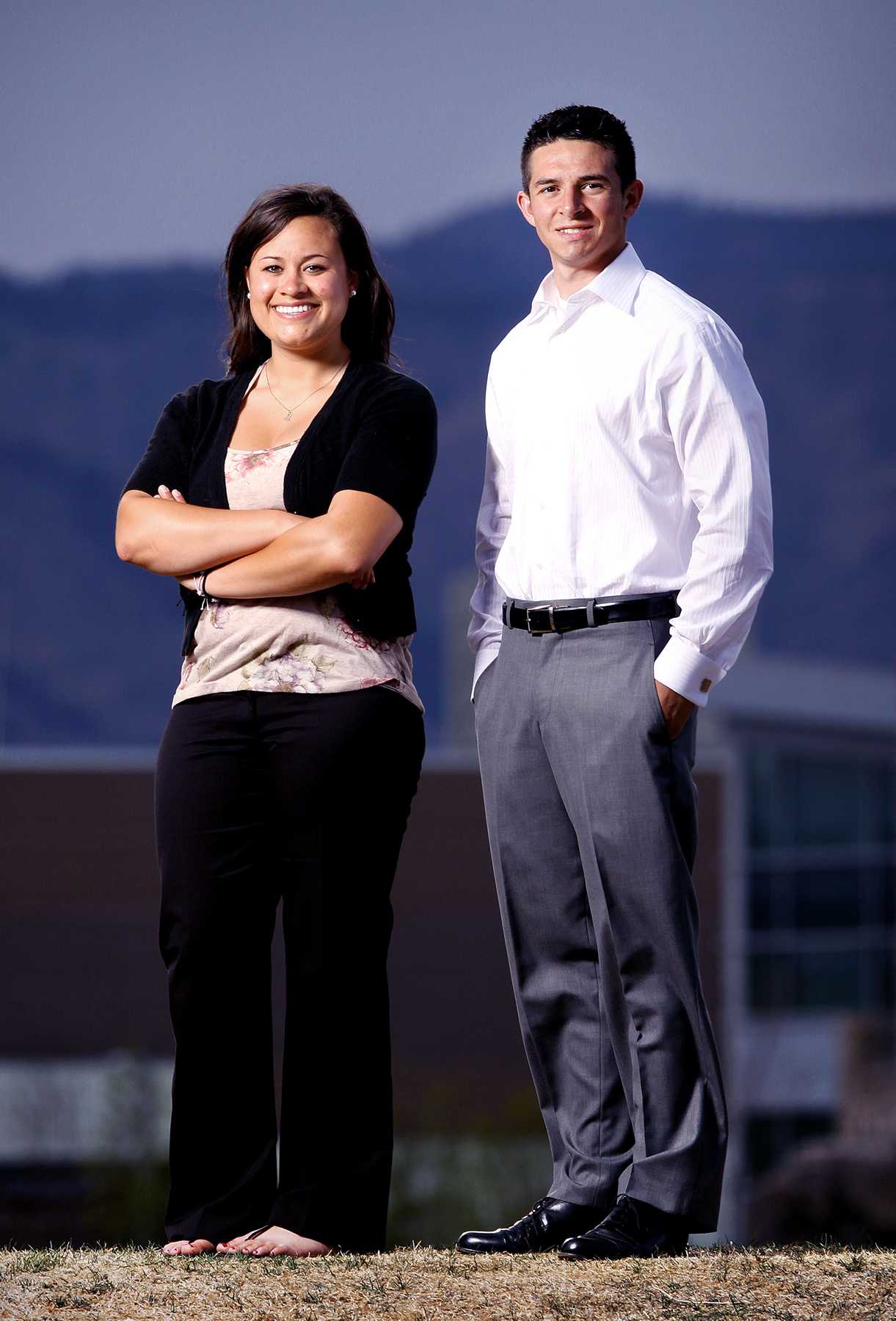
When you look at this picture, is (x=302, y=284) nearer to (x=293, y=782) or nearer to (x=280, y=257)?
(x=280, y=257)

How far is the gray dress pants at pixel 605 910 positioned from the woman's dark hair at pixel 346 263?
1.87 ft

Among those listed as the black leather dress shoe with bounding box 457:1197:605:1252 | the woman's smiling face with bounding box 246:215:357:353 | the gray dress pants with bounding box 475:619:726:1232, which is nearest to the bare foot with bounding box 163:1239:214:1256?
the black leather dress shoe with bounding box 457:1197:605:1252

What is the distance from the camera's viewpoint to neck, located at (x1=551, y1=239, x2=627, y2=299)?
2.83m

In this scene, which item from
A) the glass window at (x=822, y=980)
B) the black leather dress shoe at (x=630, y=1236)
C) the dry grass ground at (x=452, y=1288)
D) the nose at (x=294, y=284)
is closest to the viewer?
the dry grass ground at (x=452, y=1288)

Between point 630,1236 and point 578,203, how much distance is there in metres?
1.57

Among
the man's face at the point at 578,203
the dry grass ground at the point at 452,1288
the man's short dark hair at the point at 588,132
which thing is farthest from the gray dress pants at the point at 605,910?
the man's short dark hair at the point at 588,132

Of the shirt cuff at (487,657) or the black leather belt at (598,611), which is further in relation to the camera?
the shirt cuff at (487,657)

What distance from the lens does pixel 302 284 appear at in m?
2.83

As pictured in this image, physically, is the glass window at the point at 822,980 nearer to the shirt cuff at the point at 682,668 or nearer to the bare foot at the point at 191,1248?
the bare foot at the point at 191,1248

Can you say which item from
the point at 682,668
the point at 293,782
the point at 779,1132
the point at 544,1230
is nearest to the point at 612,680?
the point at 682,668

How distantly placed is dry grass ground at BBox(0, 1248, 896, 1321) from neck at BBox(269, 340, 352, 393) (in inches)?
53.8

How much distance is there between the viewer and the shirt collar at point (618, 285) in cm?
279

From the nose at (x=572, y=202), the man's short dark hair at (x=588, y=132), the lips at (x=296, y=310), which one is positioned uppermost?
the man's short dark hair at (x=588, y=132)

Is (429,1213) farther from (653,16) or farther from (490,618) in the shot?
(653,16)
